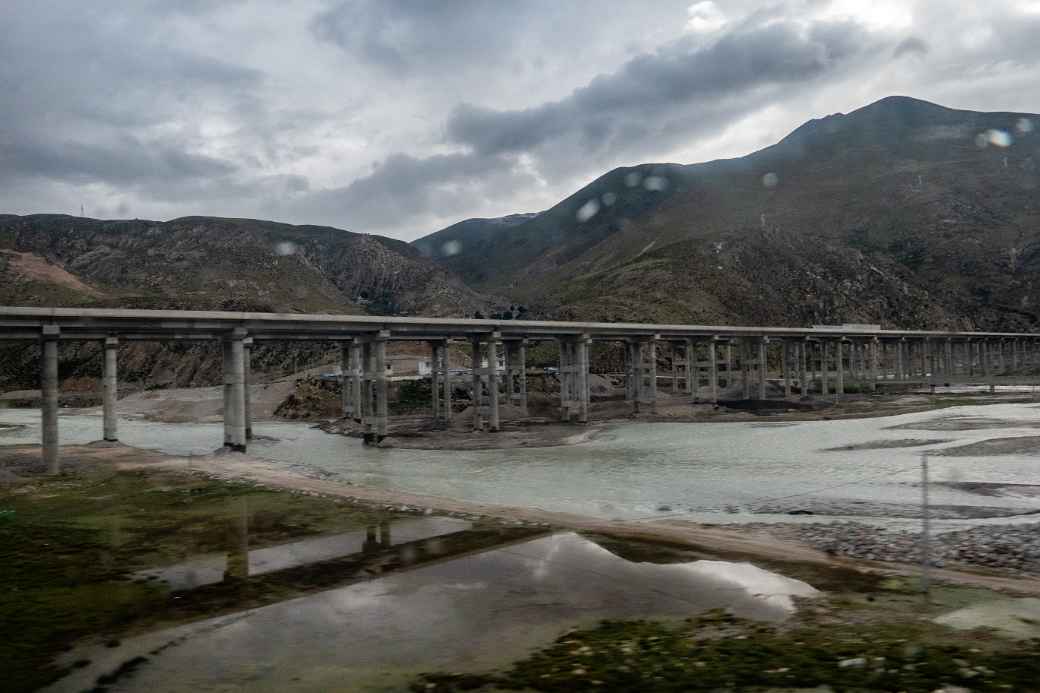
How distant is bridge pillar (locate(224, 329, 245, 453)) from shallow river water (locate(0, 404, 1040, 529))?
293 centimetres

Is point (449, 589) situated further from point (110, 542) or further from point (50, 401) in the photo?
point (50, 401)

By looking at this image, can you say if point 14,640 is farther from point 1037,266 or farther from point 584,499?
point 1037,266

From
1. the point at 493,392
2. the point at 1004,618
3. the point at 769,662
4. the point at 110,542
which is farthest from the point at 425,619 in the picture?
the point at 493,392

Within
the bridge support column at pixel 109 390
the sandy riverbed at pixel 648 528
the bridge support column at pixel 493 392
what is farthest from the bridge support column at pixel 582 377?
the bridge support column at pixel 109 390

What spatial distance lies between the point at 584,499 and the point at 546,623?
1780 cm

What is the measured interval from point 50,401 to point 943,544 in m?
43.8

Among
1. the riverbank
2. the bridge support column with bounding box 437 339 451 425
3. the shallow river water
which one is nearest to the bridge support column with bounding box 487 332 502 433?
the bridge support column with bounding box 437 339 451 425

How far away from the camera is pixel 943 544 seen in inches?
741

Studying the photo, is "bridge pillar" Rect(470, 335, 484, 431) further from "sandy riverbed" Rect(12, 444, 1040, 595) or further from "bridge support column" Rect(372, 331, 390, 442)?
"sandy riverbed" Rect(12, 444, 1040, 595)

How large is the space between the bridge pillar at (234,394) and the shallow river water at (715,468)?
9.60 ft

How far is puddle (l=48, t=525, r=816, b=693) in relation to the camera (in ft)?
34.5

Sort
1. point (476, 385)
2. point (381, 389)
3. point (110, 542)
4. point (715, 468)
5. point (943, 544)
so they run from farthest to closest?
point (476, 385) < point (381, 389) < point (715, 468) < point (110, 542) < point (943, 544)

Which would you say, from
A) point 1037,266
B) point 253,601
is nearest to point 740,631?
point 253,601

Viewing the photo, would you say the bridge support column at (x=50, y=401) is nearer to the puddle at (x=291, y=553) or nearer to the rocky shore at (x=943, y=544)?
the puddle at (x=291, y=553)
